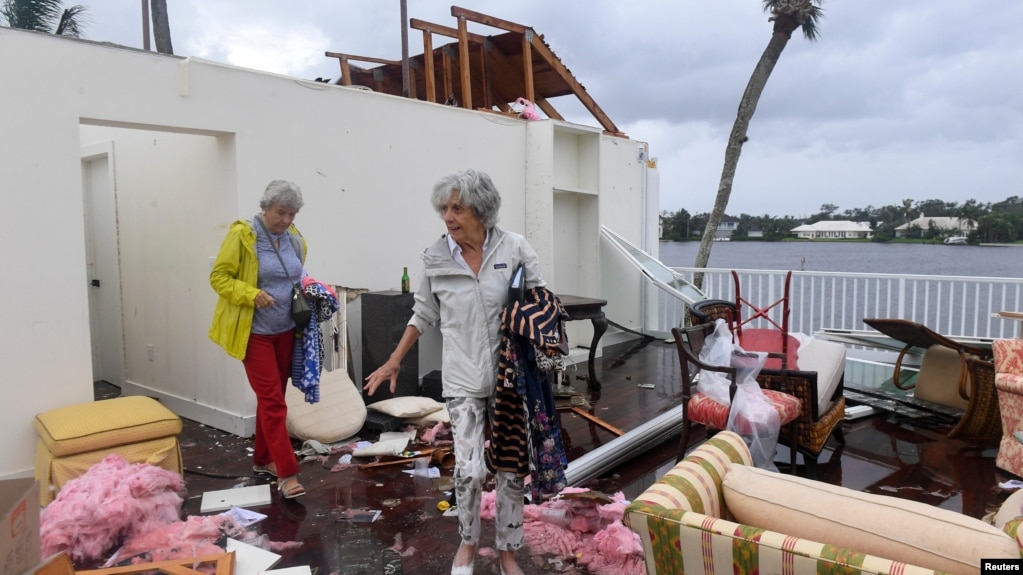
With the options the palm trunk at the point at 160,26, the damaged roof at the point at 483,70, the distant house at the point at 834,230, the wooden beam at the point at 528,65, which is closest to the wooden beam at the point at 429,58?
the damaged roof at the point at 483,70

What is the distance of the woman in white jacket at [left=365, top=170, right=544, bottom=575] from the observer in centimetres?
250

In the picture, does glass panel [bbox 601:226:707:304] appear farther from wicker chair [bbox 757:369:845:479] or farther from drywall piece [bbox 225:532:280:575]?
drywall piece [bbox 225:532:280:575]

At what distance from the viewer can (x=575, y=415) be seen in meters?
5.01

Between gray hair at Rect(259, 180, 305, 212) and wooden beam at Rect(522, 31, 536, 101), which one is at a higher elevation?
wooden beam at Rect(522, 31, 536, 101)

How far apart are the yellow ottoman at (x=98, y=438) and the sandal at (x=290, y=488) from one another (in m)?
0.55

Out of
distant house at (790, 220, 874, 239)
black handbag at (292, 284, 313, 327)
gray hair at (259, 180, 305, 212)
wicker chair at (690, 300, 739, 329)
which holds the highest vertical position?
gray hair at (259, 180, 305, 212)

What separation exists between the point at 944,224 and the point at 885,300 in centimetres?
365

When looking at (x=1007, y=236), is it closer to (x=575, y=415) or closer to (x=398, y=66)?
(x=575, y=415)

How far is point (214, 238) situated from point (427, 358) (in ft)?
6.44

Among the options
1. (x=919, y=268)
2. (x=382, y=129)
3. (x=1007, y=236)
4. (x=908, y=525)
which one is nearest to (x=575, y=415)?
(x=382, y=129)

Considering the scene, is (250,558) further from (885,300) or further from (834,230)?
(834,230)

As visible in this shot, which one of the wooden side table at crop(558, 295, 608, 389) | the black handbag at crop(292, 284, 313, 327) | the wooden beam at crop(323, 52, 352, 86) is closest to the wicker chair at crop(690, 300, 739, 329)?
the wooden side table at crop(558, 295, 608, 389)

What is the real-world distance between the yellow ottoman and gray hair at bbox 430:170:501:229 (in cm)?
206

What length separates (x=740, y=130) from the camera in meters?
10.6
